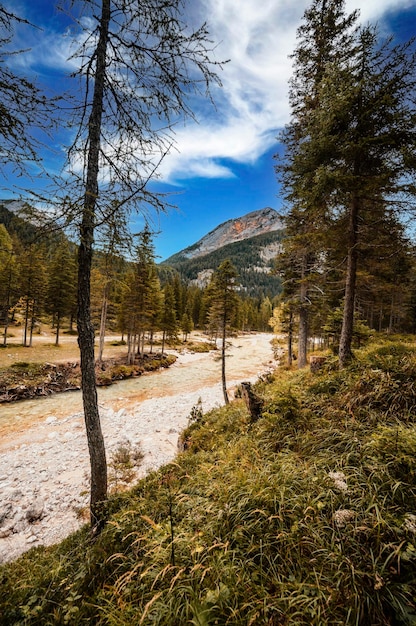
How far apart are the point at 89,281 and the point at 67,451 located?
28.2ft

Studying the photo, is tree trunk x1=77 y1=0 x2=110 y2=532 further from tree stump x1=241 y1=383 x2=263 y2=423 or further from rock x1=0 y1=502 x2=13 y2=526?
rock x1=0 y1=502 x2=13 y2=526

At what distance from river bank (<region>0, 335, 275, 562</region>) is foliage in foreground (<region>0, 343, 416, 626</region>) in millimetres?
1972

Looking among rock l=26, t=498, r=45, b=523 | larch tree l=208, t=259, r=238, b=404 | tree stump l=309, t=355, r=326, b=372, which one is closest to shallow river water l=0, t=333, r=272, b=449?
larch tree l=208, t=259, r=238, b=404

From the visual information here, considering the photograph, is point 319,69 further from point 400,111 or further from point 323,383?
point 323,383

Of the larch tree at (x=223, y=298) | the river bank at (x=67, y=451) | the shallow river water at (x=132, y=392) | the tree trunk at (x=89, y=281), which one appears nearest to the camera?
the tree trunk at (x=89, y=281)

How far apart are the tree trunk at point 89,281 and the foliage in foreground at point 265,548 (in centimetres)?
→ 55

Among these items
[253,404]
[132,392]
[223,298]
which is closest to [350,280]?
[253,404]

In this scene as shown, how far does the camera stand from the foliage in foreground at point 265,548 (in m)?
1.99

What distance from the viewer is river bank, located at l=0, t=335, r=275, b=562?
606 centimetres

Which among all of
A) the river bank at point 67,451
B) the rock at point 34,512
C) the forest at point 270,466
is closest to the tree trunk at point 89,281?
the forest at point 270,466

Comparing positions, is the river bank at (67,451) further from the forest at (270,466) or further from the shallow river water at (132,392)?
the forest at (270,466)

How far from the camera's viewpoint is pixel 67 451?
9.30 meters

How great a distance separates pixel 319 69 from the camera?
1001cm

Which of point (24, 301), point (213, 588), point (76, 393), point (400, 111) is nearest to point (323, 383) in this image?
point (213, 588)
